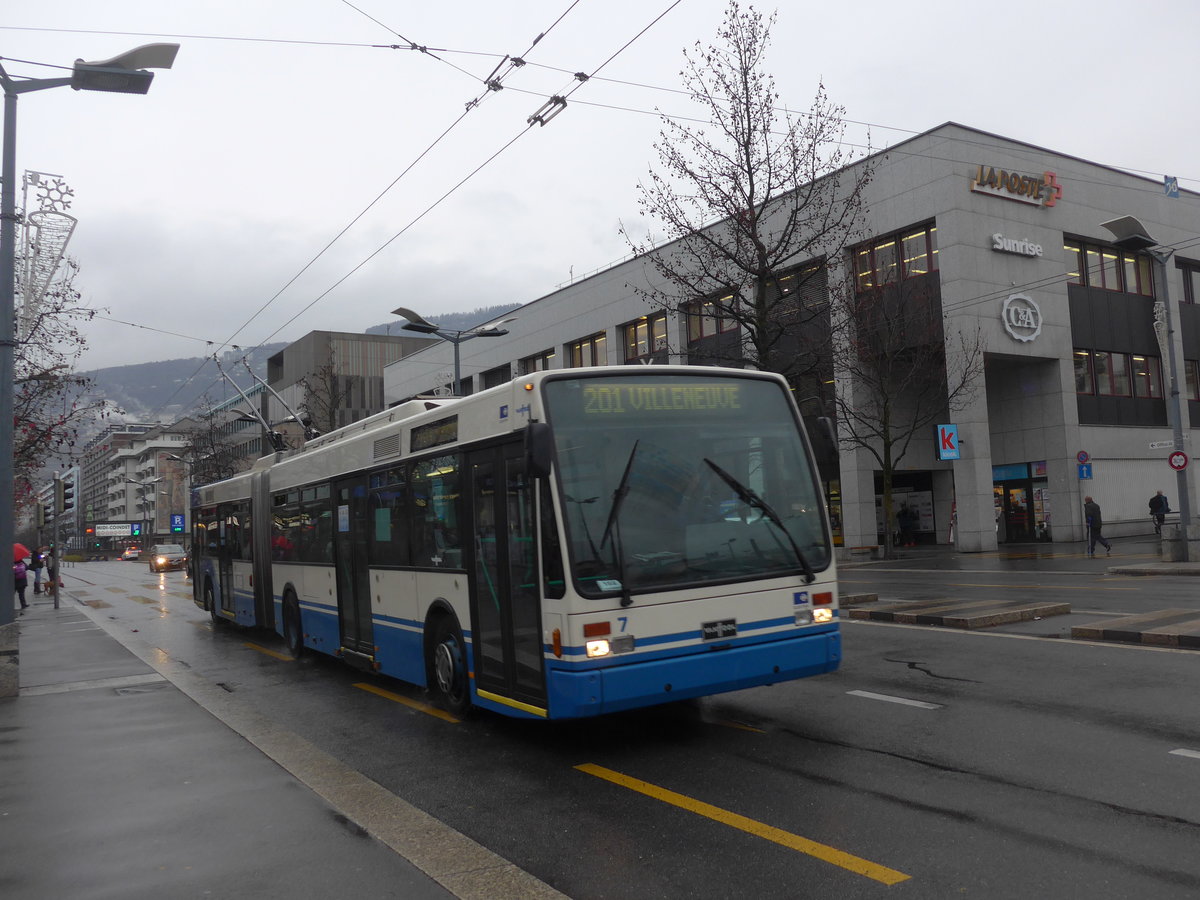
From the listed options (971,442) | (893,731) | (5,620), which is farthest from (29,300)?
(971,442)

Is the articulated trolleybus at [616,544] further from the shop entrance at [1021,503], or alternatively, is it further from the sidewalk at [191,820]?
the shop entrance at [1021,503]

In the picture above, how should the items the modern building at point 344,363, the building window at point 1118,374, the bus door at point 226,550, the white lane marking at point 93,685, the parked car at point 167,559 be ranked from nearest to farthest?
the white lane marking at point 93,685 < the bus door at point 226,550 < the building window at point 1118,374 < the parked car at point 167,559 < the modern building at point 344,363

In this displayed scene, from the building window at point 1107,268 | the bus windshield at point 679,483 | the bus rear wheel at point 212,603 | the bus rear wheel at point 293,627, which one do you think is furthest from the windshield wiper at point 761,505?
the building window at point 1107,268

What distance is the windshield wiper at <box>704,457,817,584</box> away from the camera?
707 centimetres

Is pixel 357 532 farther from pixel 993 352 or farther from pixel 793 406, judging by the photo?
pixel 993 352

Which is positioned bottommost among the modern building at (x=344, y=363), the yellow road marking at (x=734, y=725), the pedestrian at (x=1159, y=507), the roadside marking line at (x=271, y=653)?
the roadside marking line at (x=271, y=653)

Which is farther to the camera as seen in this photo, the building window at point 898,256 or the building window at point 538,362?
the building window at point 538,362

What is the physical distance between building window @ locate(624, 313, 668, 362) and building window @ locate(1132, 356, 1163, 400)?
59.7 feet

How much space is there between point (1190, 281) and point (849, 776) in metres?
42.2

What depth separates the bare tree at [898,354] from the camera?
29500 millimetres

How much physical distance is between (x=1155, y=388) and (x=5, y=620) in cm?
3894

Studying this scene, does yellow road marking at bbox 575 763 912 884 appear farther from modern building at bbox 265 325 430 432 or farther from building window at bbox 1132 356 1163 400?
modern building at bbox 265 325 430 432

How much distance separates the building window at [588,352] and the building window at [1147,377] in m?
21.8

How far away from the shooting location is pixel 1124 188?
3681 cm
